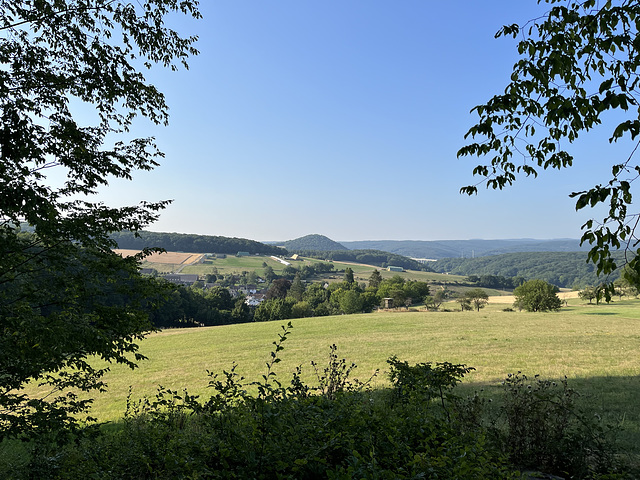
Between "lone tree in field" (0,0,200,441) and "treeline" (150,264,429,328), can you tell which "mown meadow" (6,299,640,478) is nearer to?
"lone tree in field" (0,0,200,441)

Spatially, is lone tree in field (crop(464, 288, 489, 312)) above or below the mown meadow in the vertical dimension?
below

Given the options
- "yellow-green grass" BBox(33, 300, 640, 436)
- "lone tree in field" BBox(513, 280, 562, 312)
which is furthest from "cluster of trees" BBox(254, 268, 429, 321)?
"yellow-green grass" BBox(33, 300, 640, 436)

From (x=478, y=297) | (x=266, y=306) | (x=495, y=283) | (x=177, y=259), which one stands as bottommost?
(x=266, y=306)

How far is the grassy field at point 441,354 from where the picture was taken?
13227 millimetres

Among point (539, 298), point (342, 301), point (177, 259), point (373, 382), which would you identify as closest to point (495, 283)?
point (342, 301)

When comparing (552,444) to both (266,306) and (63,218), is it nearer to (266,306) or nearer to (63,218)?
(63,218)

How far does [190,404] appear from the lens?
150 inches

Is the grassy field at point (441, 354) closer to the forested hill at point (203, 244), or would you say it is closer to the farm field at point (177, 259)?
the farm field at point (177, 259)

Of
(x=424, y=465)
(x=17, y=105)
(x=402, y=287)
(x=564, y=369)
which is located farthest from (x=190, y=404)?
(x=402, y=287)

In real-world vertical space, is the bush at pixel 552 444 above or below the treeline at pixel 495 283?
above

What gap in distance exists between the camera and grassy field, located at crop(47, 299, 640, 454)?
13.2 meters

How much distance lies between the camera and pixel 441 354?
21.4 meters

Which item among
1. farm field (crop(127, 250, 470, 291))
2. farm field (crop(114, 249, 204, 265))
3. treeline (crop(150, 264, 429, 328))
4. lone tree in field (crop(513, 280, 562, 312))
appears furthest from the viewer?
farm field (crop(114, 249, 204, 265))

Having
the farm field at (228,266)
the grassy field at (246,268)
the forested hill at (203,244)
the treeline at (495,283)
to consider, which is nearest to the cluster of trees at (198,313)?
the farm field at (228,266)
